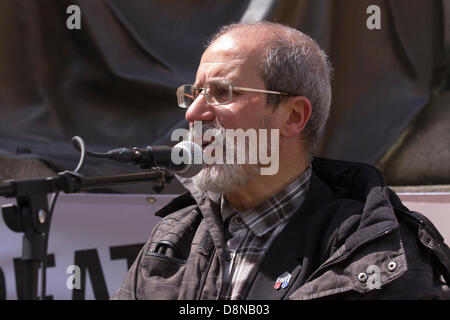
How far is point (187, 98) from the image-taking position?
2.47 m

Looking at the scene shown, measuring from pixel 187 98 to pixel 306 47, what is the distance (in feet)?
1.74

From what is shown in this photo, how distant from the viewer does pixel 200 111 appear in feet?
7.25

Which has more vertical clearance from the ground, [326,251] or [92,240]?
[326,251]

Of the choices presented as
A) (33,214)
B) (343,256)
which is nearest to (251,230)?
(343,256)

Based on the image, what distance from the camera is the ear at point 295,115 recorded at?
227 centimetres

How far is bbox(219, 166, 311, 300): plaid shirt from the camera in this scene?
2.08 meters

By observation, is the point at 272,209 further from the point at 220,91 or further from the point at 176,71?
the point at 176,71

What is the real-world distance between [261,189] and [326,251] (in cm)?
39

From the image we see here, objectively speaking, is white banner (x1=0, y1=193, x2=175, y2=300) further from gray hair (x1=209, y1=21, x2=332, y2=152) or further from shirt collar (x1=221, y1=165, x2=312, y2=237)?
gray hair (x1=209, y1=21, x2=332, y2=152)

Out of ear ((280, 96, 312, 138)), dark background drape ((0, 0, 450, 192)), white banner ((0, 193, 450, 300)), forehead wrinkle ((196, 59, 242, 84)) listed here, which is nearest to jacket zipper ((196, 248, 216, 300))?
ear ((280, 96, 312, 138))

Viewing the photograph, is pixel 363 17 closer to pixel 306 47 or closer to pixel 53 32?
pixel 306 47

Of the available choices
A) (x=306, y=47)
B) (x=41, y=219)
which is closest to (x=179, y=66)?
(x=306, y=47)

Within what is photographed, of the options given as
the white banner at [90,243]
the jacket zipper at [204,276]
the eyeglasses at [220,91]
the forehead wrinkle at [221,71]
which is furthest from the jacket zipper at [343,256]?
the white banner at [90,243]

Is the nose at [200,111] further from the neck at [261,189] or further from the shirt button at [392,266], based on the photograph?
the shirt button at [392,266]
